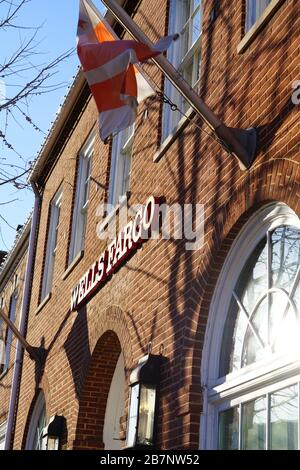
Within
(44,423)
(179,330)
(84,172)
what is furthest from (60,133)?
(179,330)

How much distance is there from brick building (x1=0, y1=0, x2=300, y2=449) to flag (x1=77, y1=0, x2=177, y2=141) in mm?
810

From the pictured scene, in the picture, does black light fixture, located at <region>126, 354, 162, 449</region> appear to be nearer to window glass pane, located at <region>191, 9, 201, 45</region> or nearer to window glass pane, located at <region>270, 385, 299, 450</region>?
window glass pane, located at <region>270, 385, 299, 450</region>

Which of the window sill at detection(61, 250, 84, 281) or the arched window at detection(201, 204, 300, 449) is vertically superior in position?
the window sill at detection(61, 250, 84, 281)

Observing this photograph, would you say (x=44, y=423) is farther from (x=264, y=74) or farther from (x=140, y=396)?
(x=264, y=74)

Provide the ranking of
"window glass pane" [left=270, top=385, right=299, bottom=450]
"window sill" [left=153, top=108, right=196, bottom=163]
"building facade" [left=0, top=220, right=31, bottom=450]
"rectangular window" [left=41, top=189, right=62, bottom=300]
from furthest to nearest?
"building facade" [left=0, top=220, right=31, bottom=450], "rectangular window" [left=41, top=189, right=62, bottom=300], "window sill" [left=153, top=108, right=196, bottom=163], "window glass pane" [left=270, top=385, right=299, bottom=450]

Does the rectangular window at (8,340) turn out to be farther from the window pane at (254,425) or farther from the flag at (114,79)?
the window pane at (254,425)

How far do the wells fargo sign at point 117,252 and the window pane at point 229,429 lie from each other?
245cm

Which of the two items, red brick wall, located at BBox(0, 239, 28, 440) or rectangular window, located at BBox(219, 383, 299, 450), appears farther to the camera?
red brick wall, located at BBox(0, 239, 28, 440)

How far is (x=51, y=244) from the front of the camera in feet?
46.8

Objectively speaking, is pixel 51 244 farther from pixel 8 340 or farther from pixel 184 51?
pixel 184 51

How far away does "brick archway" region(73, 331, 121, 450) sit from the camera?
9.55 meters

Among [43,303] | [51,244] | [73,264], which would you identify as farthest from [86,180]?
[43,303]

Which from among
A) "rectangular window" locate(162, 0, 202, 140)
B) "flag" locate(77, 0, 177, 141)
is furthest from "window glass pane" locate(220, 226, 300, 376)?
"rectangular window" locate(162, 0, 202, 140)

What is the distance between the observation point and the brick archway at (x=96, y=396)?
9.55 meters
